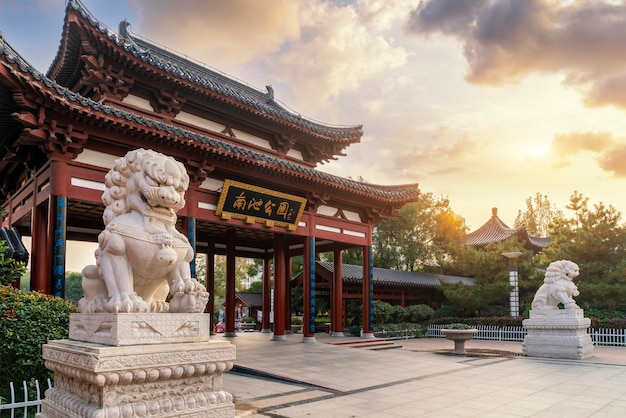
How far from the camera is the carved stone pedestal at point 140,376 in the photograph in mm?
3158

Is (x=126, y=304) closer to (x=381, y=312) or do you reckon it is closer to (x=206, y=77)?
(x=206, y=77)

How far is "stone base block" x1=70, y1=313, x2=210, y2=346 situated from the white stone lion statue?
4.5 inches

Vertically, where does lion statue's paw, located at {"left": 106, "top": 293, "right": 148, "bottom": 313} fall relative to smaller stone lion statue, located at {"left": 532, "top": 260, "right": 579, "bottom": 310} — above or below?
above

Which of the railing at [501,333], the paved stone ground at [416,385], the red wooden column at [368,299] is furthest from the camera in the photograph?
the railing at [501,333]

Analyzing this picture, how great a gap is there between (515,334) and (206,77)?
15188 mm

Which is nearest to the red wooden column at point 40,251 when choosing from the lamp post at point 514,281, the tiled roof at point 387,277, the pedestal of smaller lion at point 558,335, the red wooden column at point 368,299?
the red wooden column at point 368,299

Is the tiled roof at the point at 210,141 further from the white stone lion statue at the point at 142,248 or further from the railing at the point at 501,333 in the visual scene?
the railing at the point at 501,333

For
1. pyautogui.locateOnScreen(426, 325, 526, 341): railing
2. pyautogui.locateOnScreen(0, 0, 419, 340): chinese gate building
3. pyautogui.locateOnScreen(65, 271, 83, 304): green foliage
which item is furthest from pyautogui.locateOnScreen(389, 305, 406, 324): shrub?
pyautogui.locateOnScreen(65, 271, 83, 304): green foliage

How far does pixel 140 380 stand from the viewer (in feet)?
10.7

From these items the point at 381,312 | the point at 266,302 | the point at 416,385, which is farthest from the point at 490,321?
the point at 416,385

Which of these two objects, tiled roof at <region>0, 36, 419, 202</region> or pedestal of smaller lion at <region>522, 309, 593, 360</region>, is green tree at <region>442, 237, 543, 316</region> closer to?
tiled roof at <region>0, 36, 419, 202</region>

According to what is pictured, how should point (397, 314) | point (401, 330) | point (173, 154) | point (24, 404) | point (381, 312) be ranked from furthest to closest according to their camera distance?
point (397, 314)
point (381, 312)
point (401, 330)
point (173, 154)
point (24, 404)

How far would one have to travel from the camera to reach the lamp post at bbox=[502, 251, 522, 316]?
20234 millimetres

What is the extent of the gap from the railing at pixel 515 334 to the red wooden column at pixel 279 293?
8.92 m
